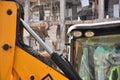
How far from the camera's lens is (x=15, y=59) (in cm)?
240

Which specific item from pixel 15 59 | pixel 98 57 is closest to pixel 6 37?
pixel 15 59

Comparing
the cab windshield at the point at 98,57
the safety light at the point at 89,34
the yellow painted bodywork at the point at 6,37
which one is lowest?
the cab windshield at the point at 98,57

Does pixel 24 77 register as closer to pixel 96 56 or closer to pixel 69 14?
pixel 96 56

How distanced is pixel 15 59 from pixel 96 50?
129cm

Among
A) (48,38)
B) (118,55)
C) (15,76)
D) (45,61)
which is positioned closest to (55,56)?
(45,61)

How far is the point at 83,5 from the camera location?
28844 mm

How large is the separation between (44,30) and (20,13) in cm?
2566

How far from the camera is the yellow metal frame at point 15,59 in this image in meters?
2.38

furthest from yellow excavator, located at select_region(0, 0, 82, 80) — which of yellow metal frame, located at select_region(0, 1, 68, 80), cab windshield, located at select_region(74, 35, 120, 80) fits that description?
cab windshield, located at select_region(74, 35, 120, 80)

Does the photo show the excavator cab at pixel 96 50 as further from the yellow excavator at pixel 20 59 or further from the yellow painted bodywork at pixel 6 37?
the yellow painted bodywork at pixel 6 37

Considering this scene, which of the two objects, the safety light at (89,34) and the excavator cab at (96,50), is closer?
the excavator cab at (96,50)

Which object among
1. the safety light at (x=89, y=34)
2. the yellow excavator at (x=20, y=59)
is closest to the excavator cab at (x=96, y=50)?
the safety light at (x=89, y=34)

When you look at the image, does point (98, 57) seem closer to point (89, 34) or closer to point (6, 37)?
point (89, 34)

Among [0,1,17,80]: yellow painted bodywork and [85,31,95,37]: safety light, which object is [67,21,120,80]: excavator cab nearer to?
[85,31,95,37]: safety light
